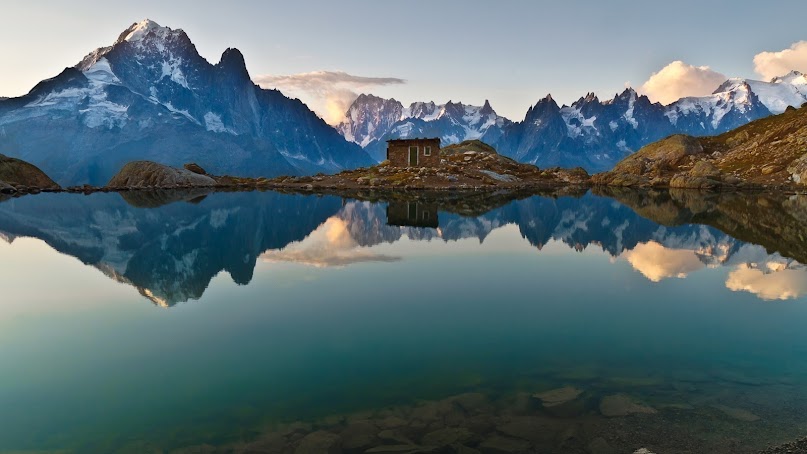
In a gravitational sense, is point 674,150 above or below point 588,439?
above

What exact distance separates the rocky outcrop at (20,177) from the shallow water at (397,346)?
A: 244ft

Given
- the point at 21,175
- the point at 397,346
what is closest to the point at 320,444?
the point at 397,346

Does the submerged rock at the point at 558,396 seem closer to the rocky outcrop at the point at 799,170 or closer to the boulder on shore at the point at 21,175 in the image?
the boulder on shore at the point at 21,175

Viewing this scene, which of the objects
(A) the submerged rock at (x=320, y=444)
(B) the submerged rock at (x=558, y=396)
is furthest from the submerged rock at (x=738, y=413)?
(A) the submerged rock at (x=320, y=444)

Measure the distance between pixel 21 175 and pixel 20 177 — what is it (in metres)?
0.77

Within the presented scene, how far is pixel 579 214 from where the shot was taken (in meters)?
63.3

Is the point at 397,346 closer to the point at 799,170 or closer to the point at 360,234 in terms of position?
the point at 360,234

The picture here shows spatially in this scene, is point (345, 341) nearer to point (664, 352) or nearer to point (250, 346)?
point (250, 346)

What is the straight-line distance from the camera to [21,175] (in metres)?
98.6

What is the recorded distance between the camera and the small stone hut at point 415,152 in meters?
128

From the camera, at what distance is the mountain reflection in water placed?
1104 inches

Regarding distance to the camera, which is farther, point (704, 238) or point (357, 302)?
point (704, 238)

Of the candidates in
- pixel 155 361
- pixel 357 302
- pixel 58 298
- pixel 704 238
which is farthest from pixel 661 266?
pixel 58 298

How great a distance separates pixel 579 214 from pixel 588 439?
56229mm
